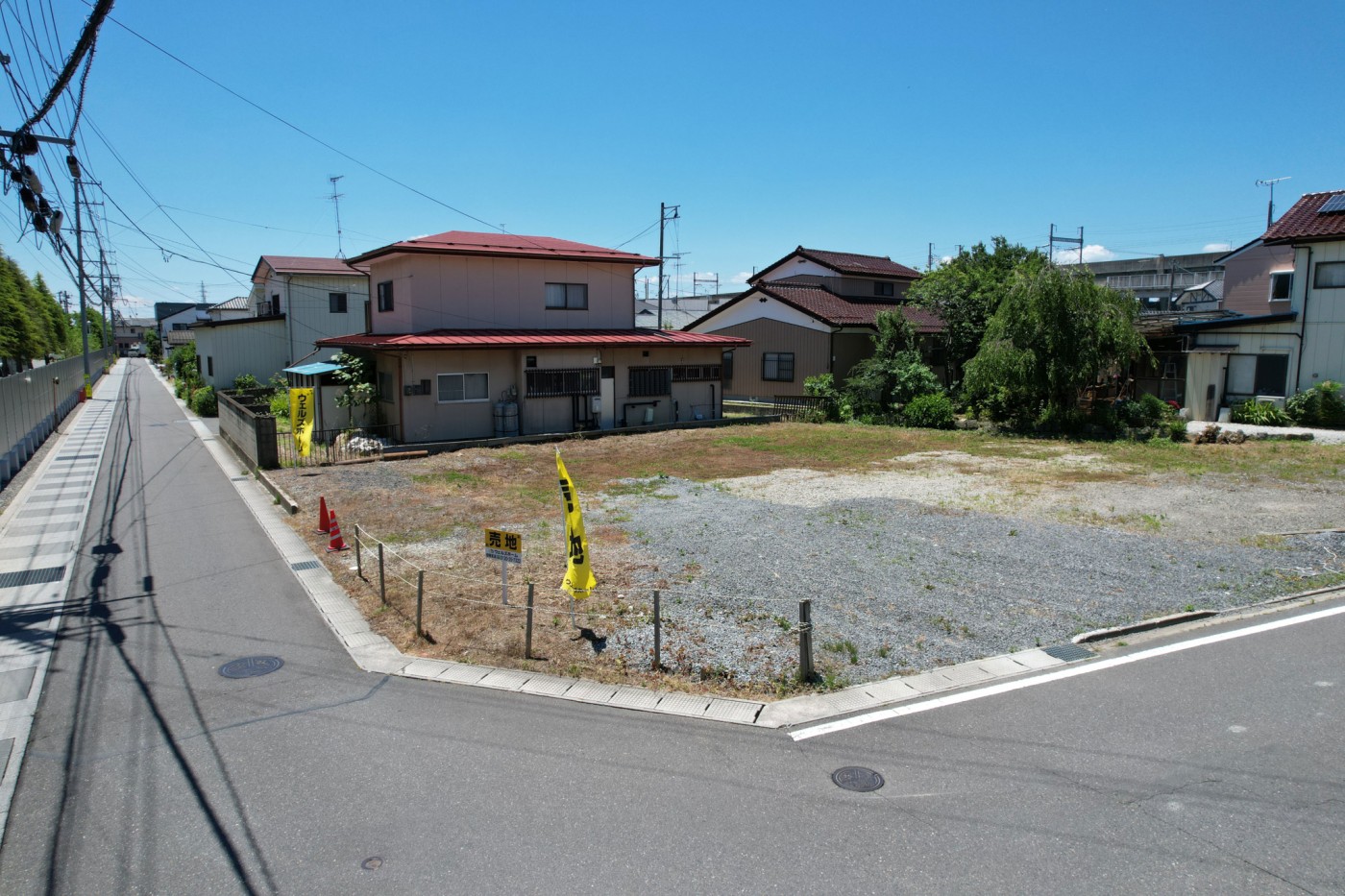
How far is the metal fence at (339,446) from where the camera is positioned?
19.7m

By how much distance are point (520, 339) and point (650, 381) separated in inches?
201

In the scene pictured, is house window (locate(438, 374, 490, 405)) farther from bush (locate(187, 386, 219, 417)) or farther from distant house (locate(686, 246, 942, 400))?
bush (locate(187, 386, 219, 417))

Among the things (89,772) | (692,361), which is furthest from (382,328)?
(89,772)

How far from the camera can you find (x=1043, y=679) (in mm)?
6984

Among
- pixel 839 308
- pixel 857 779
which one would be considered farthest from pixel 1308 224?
pixel 857 779

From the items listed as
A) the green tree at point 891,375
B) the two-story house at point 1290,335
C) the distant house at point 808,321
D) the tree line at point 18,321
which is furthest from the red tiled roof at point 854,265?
the tree line at point 18,321

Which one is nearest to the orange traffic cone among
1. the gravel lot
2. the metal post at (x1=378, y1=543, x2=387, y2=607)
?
the metal post at (x1=378, y1=543, x2=387, y2=607)

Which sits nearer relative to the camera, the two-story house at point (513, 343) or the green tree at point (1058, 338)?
the two-story house at point (513, 343)

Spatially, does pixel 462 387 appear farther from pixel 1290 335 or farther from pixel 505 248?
pixel 1290 335

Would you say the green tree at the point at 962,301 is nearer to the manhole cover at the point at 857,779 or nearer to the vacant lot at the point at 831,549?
the vacant lot at the point at 831,549

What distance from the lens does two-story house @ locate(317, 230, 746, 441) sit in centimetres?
2200

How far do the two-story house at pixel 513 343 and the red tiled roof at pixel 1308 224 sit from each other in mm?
17904

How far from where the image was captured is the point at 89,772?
555 centimetres

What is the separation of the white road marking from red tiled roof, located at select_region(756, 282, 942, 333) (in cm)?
2190
